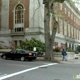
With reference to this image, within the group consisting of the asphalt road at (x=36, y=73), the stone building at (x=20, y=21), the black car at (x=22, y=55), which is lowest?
the asphalt road at (x=36, y=73)

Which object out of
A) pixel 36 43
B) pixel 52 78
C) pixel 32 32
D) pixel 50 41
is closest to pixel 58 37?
pixel 32 32

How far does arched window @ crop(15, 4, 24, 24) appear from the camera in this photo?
38.9 meters

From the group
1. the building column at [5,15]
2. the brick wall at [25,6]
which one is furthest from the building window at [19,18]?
the building column at [5,15]

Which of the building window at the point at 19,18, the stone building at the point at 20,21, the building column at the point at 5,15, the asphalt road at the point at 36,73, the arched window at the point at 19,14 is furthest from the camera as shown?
the building column at the point at 5,15

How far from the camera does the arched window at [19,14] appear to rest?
38.9 meters

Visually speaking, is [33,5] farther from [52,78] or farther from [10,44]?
[52,78]

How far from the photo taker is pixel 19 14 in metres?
39.2

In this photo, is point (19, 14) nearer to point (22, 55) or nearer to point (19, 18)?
point (19, 18)

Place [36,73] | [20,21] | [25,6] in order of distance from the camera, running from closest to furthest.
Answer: [36,73] → [25,6] → [20,21]

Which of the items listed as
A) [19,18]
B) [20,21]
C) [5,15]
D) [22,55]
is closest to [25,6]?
[19,18]

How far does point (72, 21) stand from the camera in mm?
60156

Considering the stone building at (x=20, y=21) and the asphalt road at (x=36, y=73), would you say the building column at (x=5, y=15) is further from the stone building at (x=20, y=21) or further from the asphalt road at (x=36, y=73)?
the asphalt road at (x=36, y=73)

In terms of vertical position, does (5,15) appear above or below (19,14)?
below

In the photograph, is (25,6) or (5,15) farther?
(5,15)
